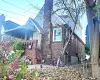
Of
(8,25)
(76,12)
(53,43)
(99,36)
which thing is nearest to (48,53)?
(53,43)

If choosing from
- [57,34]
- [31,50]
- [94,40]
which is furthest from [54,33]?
[94,40]

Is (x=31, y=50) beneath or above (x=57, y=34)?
beneath

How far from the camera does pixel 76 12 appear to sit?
1733cm

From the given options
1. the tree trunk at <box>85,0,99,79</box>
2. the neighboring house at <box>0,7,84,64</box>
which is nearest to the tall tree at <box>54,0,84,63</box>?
the neighboring house at <box>0,7,84,64</box>

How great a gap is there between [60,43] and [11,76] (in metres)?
17.4

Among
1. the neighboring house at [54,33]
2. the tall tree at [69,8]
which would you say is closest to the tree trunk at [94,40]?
the tall tree at [69,8]

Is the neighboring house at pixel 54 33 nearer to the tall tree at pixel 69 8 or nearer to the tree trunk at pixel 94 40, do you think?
the tall tree at pixel 69 8

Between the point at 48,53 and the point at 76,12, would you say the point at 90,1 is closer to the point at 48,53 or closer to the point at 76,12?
the point at 76,12

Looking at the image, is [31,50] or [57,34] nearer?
[31,50]

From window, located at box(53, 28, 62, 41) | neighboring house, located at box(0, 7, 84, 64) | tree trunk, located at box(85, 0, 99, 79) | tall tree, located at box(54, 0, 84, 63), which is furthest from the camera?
window, located at box(53, 28, 62, 41)

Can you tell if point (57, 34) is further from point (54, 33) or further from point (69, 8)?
point (69, 8)

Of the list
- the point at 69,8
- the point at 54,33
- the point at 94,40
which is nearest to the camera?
the point at 94,40

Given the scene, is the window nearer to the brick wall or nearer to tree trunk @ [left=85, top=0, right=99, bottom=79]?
the brick wall

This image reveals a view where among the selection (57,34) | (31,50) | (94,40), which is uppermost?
(57,34)
